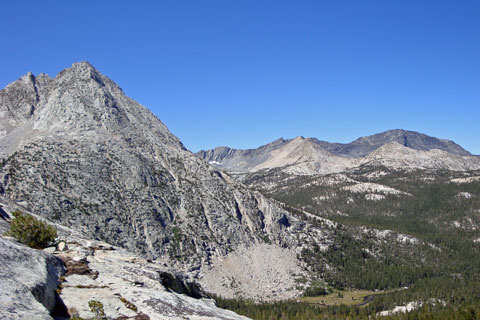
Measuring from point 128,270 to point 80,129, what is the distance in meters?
162

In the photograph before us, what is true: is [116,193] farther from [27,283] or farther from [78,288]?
[27,283]

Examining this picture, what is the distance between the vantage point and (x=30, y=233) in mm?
38125

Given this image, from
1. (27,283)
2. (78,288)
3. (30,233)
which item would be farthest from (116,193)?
(27,283)

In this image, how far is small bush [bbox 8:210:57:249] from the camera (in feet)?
122

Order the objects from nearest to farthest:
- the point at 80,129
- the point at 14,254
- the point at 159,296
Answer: the point at 14,254, the point at 159,296, the point at 80,129

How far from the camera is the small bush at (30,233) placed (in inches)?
1465

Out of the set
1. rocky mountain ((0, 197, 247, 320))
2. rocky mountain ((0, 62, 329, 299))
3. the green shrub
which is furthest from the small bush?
rocky mountain ((0, 62, 329, 299))

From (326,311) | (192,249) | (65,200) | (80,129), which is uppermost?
(80,129)

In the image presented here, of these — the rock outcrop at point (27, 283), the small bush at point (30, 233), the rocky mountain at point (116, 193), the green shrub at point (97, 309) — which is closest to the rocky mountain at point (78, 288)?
the rock outcrop at point (27, 283)

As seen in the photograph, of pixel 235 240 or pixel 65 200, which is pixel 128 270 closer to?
pixel 65 200

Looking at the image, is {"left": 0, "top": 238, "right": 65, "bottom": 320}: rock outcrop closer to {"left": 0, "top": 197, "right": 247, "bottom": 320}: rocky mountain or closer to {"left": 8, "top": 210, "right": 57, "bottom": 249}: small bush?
{"left": 0, "top": 197, "right": 247, "bottom": 320}: rocky mountain

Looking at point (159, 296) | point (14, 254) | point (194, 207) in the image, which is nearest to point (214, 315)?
point (159, 296)

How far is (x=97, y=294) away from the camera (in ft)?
102

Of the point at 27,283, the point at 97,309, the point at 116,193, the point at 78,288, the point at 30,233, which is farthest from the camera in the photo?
the point at 116,193
